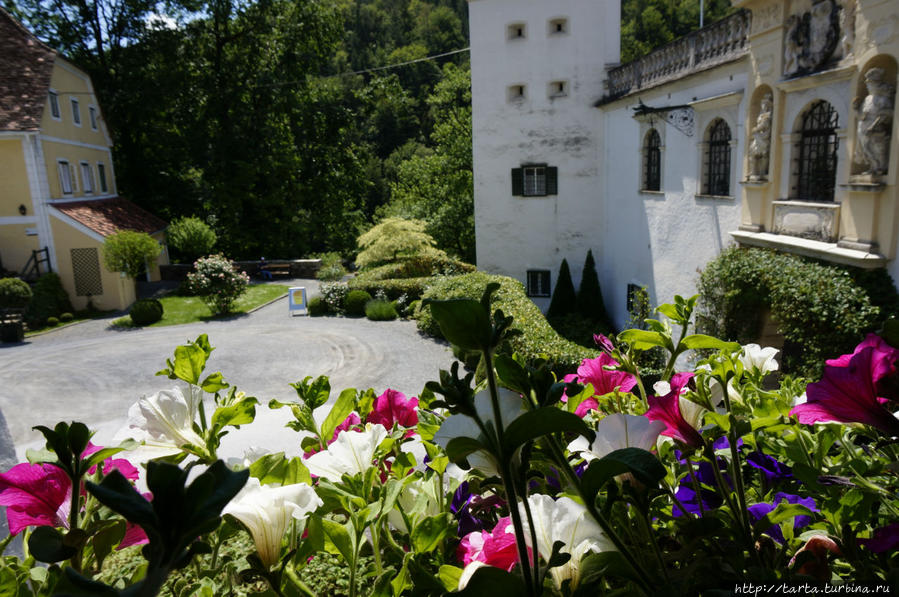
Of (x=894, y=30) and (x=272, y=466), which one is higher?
(x=894, y=30)

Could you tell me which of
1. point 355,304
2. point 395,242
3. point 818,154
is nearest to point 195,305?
point 355,304

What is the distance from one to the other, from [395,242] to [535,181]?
5891mm

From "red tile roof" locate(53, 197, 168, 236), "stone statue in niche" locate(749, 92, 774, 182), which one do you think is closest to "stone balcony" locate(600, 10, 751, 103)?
"stone statue in niche" locate(749, 92, 774, 182)

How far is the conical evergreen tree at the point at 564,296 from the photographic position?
1963 cm

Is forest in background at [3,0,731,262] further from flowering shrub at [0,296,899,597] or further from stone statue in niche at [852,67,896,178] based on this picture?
flowering shrub at [0,296,899,597]

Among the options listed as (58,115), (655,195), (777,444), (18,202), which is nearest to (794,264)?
(655,195)

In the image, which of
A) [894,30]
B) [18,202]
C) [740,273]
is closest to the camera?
[894,30]

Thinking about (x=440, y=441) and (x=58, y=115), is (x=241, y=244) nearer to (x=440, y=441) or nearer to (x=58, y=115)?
(x=58, y=115)

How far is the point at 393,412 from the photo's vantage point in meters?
1.54

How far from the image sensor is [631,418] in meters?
1.04

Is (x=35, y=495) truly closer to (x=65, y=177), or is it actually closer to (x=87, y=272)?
(x=87, y=272)

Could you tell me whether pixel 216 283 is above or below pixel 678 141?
below

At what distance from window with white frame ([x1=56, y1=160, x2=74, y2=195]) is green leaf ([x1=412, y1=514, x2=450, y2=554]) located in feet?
84.3

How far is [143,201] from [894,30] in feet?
96.9
